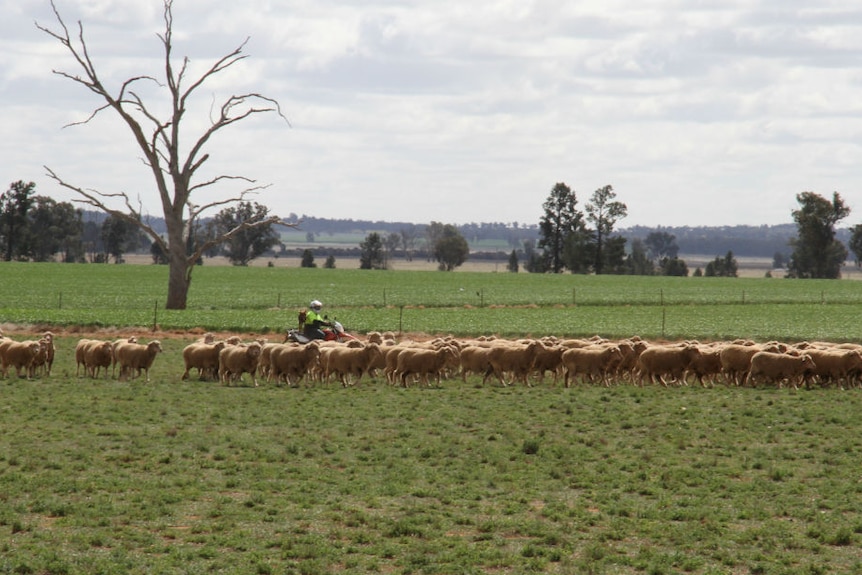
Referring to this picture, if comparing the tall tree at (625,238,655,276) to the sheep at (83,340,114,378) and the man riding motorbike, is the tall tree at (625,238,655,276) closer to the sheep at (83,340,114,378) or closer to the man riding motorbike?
the man riding motorbike

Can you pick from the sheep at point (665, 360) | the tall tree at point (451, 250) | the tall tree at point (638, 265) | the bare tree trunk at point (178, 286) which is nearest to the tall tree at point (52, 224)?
the tall tree at point (451, 250)

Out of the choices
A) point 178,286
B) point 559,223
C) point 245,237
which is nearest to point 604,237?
point 559,223

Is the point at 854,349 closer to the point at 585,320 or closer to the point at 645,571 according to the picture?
the point at 645,571

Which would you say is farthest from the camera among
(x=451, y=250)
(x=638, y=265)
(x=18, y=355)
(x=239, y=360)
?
(x=451, y=250)

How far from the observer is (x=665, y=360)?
2716 centimetres

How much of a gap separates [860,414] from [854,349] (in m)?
6.73

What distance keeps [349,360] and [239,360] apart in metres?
2.57

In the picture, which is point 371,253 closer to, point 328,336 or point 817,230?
point 817,230

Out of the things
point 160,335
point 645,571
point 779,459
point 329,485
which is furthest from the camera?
point 160,335

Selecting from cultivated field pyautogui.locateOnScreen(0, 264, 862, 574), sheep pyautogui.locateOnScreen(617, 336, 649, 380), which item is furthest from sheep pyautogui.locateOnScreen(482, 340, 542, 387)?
sheep pyautogui.locateOnScreen(617, 336, 649, 380)

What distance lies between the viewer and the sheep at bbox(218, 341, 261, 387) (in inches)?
1035

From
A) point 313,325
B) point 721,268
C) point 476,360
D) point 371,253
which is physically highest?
point 371,253

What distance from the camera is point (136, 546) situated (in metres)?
12.8

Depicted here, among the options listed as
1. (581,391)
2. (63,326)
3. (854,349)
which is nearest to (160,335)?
(63,326)
